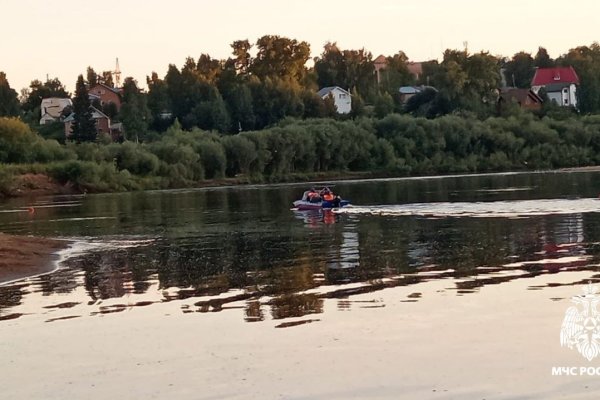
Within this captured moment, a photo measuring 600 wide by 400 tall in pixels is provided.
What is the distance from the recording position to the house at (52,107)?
17838cm

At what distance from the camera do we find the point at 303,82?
178375 mm

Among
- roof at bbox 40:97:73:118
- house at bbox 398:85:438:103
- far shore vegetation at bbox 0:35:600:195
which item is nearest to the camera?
far shore vegetation at bbox 0:35:600:195

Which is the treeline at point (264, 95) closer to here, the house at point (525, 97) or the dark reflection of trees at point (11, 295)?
the house at point (525, 97)

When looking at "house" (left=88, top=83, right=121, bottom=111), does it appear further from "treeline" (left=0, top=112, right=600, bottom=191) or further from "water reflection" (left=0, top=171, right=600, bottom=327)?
"water reflection" (left=0, top=171, right=600, bottom=327)

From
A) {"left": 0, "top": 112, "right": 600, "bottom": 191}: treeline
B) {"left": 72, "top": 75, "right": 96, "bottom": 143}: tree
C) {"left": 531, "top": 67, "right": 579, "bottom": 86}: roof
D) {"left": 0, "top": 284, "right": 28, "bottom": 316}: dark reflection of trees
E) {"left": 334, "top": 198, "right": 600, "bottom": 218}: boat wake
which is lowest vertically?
{"left": 334, "top": 198, "right": 600, "bottom": 218}: boat wake

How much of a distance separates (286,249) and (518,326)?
20.0 metres

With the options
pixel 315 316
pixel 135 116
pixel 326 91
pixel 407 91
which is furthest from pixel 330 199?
pixel 407 91

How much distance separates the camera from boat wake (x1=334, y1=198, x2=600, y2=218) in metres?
54.6

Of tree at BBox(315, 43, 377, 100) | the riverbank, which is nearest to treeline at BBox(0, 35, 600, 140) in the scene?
tree at BBox(315, 43, 377, 100)

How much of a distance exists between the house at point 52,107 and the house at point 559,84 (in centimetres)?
8210

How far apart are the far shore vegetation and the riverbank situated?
7439 centimetres

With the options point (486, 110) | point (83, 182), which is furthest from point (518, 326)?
point (486, 110)

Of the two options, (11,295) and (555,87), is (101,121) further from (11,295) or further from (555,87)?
(11,295)

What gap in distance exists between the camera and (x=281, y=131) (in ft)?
443
